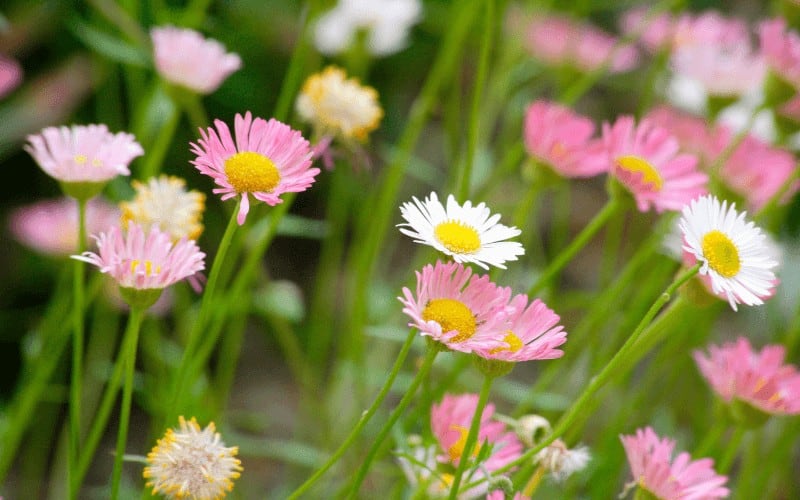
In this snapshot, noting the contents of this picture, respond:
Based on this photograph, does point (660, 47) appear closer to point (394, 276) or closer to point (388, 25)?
point (388, 25)

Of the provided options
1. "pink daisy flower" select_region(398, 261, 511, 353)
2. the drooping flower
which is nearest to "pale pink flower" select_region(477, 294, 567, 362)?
"pink daisy flower" select_region(398, 261, 511, 353)

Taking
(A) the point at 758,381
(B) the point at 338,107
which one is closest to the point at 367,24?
(B) the point at 338,107

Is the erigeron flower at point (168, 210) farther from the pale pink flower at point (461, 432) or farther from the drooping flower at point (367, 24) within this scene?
the drooping flower at point (367, 24)

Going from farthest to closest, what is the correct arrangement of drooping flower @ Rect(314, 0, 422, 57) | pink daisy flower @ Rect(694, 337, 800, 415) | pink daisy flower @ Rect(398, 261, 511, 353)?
drooping flower @ Rect(314, 0, 422, 57)
pink daisy flower @ Rect(694, 337, 800, 415)
pink daisy flower @ Rect(398, 261, 511, 353)

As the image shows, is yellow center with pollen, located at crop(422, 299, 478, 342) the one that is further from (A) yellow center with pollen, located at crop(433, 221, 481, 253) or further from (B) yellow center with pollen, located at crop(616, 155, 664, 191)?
(B) yellow center with pollen, located at crop(616, 155, 664, 191)

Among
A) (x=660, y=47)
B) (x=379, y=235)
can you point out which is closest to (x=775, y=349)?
(x=379, y=235)
